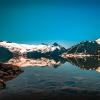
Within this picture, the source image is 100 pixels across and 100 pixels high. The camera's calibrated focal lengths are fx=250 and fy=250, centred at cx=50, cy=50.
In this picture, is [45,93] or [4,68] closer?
[45,93]

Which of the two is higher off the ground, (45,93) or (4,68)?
(4,68)

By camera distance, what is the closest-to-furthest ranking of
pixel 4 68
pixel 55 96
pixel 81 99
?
pixel 81 99
pixel 55 96
pixel 4 68

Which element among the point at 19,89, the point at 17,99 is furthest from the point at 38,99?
the point at 19,89

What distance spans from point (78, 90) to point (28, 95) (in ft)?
40.3

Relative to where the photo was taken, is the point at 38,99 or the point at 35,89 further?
the point at 35,89

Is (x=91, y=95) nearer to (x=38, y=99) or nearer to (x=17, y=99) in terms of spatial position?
(x=38, y=99)

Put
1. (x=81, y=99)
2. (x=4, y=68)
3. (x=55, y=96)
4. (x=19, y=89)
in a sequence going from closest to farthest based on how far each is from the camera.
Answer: (x=81, y=99) < (x=55, y=96) < (x=19, y=89) < (x=4, y=68)

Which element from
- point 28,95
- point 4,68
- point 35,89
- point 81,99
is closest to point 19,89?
point 35,89

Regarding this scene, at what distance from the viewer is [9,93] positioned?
54156mm

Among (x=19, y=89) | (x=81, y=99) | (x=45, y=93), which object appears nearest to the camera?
(x=81, y=99)

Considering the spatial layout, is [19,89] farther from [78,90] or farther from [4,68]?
[4,68]

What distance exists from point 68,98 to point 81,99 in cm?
A: 268

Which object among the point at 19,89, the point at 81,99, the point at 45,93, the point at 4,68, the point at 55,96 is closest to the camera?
the point at 81,99

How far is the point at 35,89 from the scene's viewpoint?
5978 centimetres
